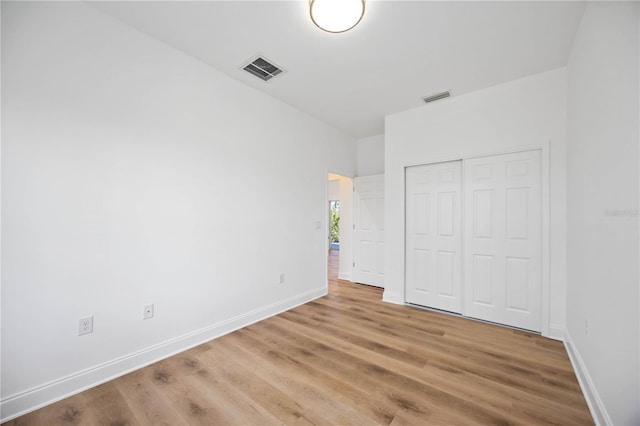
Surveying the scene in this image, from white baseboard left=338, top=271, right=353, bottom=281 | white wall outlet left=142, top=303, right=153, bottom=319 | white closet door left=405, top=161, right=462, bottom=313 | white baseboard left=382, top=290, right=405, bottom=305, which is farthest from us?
white baseboard left=338, top=271, right=353, bottom=281

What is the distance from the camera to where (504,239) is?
113 inches

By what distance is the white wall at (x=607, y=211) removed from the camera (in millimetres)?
1189

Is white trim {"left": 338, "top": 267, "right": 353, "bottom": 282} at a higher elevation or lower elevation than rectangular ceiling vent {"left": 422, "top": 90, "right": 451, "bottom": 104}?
lower

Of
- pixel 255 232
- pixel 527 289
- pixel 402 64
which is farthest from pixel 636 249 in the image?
pixel 255 232

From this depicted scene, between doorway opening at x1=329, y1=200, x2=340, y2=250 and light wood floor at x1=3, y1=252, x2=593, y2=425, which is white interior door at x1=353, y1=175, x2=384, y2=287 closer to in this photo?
light wood floor at x1=3, y1=252, x2=593, y2=425

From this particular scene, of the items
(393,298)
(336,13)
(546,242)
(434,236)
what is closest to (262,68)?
(336,13)

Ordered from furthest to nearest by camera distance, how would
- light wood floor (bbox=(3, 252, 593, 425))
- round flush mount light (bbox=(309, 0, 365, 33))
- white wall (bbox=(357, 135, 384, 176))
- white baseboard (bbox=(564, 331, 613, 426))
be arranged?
white wall (bbox=(357, 135, 384, 176)) < round flush mount light (bbox=(309, 0, 365, 33)) < light wood floor (bbox=(3, 252, 593, 425)) < white baseboard (bbox=(564, 331, 613, 426))

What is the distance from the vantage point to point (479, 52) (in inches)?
92.8

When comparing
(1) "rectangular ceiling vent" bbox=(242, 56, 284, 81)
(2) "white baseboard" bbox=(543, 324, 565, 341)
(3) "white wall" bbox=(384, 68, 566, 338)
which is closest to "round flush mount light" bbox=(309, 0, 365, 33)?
(1) "rectangular ceiling vent" bbox=(242, 56, 284, 81)

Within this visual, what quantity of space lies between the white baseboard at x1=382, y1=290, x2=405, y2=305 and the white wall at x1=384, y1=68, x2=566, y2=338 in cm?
1

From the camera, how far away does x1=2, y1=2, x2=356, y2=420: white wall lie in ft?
5.23

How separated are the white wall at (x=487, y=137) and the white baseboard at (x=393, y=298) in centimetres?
1

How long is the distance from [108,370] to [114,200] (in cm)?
131

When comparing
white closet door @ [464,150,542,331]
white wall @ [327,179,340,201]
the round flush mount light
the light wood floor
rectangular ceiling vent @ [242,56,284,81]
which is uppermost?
rectangular ceiling vent @ [242,56,284,81]
